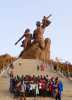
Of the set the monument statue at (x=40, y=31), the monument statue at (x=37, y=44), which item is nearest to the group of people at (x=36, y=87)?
the monument statue at (x=37, y=44)

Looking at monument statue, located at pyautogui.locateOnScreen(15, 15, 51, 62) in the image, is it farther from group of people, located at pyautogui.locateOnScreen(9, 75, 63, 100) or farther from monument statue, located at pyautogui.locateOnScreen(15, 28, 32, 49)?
group of people, located at pyautogui.locateOnScreen(9, 75, 63, 100)

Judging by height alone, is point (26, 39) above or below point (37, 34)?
below

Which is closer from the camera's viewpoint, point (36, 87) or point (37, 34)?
point (36, 87)

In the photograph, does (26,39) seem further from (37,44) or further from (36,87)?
(36,87)


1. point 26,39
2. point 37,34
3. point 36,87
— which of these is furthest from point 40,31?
point 36,87

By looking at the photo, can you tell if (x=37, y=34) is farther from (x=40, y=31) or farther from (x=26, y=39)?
(x=26, y=39)

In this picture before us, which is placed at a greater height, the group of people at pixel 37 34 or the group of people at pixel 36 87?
the group of people at pixel 37 34

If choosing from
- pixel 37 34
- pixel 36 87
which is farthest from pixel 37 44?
pixel 36 87

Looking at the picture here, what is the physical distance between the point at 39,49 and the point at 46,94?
39845 millimetres

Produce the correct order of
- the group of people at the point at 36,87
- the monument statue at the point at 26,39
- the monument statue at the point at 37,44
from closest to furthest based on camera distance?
the group of people at the point at 36,87 → the monument statue at the point at 37,44 → the monument statue at the point at 26,39

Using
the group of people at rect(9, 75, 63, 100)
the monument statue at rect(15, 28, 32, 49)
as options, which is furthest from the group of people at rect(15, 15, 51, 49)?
the group of people at rect(9, 75, 63, 100)

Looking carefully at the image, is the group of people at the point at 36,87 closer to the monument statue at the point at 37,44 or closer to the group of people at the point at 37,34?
the monument statue at the point at 37,44

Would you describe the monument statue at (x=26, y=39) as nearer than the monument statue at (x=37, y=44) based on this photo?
No

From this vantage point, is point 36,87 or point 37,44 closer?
point 36,87
